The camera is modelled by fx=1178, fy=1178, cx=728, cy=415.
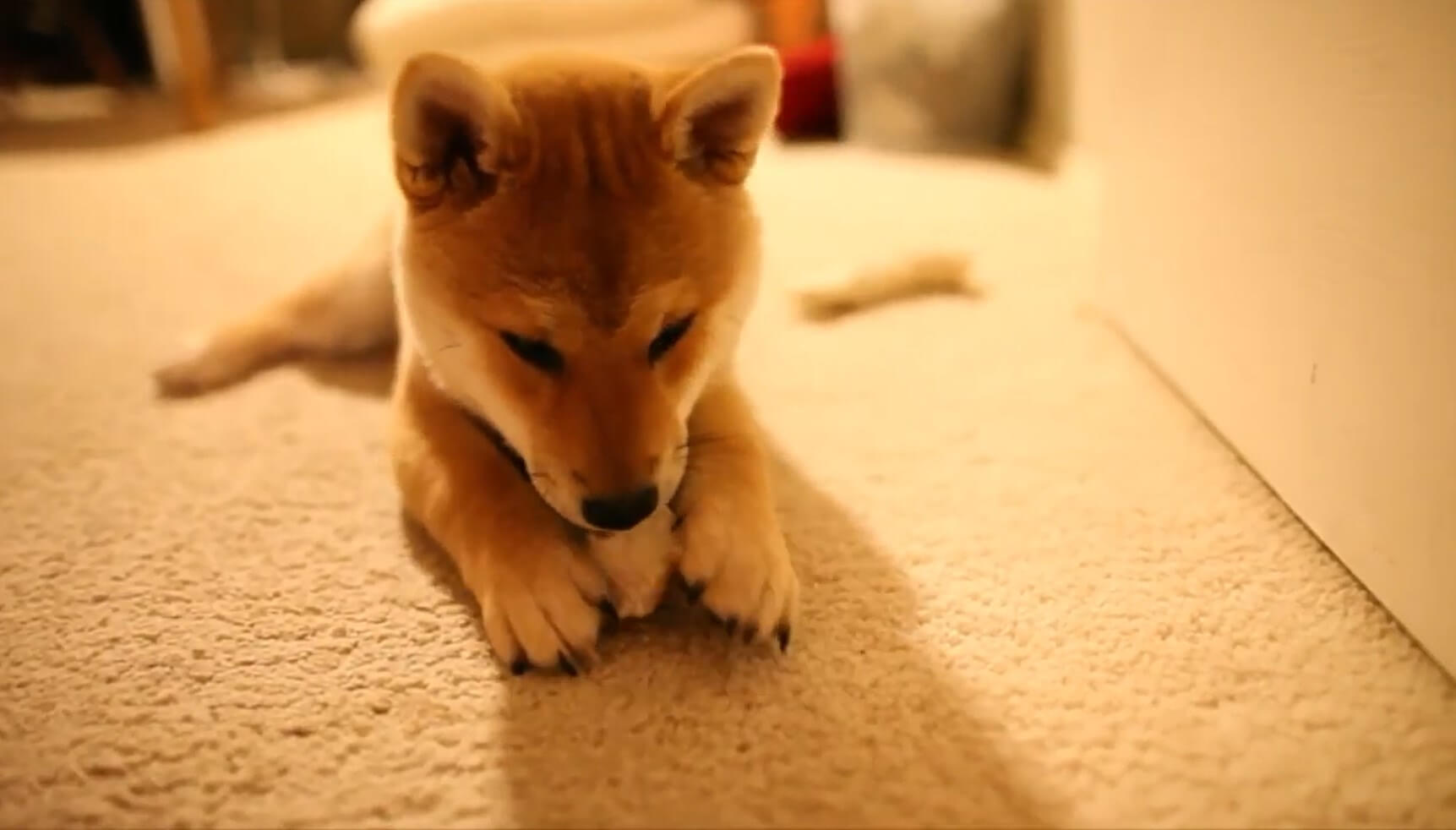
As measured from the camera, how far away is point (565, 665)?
99 cm

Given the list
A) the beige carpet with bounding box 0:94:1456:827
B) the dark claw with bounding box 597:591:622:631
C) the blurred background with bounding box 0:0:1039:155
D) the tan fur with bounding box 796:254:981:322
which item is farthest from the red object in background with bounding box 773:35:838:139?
the dark claw with bounding box 597:591:622:631

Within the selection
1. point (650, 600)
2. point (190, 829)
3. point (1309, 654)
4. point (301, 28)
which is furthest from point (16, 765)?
point (301, 28)

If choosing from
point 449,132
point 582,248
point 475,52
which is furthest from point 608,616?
point 475,52

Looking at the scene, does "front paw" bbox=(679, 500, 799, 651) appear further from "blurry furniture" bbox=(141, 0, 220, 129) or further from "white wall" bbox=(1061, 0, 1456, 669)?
"blurry furniture" bbox=(141, 0, 220, 129)

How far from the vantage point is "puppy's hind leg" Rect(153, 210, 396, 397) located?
161 cm

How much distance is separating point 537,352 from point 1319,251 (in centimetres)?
74

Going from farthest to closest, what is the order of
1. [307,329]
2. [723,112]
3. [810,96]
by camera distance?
[810,96] → [307,329] → [723,112]

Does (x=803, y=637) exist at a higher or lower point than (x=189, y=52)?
lower

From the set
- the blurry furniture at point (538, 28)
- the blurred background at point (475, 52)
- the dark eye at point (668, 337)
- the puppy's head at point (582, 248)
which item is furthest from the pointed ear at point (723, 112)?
the blurry furniture at point (538, 28)

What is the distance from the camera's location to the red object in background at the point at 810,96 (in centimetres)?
271

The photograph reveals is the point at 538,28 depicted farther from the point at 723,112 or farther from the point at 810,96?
the point at 723,112

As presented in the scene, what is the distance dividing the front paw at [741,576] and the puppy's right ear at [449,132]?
1.17 feet

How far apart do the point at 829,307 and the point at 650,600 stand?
0.86m

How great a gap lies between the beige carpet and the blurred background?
0.91 m
